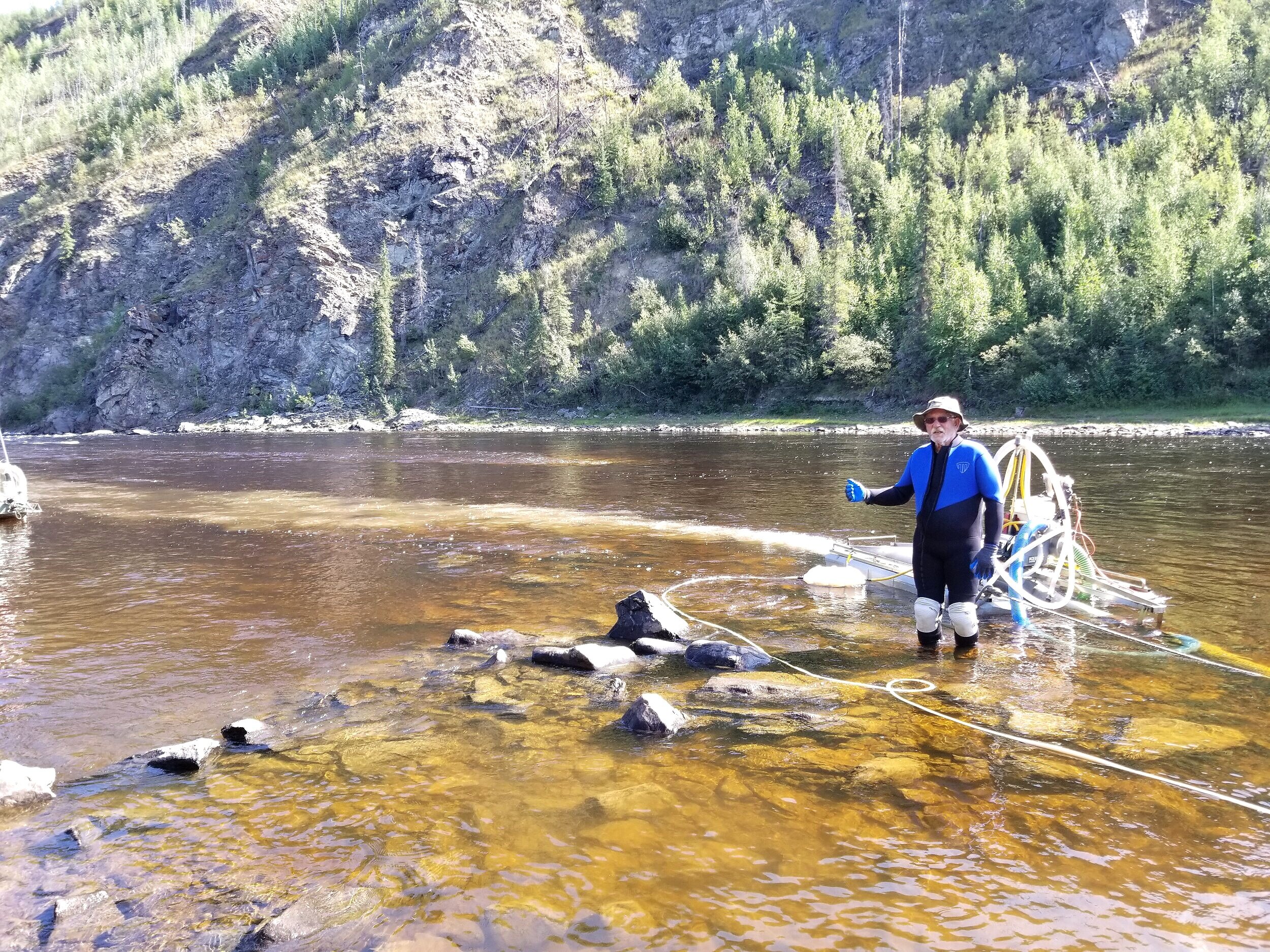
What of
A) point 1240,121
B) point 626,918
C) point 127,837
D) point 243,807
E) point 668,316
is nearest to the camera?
point 626,918

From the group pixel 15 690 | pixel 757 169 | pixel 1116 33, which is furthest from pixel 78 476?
pixel 1116 33

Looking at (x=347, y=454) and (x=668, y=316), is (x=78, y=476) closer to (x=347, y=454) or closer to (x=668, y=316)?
(x=347, y=454)

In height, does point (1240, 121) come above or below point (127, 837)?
above

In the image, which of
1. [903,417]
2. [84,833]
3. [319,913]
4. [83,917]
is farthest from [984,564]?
[903,417]

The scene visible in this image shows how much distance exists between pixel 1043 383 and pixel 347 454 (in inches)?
1921

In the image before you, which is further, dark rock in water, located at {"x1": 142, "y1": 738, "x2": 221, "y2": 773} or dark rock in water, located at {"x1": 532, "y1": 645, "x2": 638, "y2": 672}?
dark rock in water, located at {"x1": 532, "y1": 645, "x2": 638, "y2": 672}

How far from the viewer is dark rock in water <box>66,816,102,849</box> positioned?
589 cm

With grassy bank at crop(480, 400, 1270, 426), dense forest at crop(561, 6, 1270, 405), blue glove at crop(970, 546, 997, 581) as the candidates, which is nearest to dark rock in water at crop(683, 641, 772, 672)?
blue glove at crop(970, 546, 997, 581)

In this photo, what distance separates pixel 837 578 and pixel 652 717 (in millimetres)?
6814

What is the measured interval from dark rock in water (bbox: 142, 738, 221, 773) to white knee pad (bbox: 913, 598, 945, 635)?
744cm

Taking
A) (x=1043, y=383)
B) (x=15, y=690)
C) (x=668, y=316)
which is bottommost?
(x=15, y=690)

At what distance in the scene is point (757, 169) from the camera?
10081cm

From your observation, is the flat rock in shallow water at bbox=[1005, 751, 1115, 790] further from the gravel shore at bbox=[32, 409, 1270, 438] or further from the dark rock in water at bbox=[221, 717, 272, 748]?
the gravel shore at bbox=[32, 409, 1270, 438]

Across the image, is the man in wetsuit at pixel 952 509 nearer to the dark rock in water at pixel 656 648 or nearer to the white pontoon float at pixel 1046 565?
the white pontoon float at pixel 1046 565
